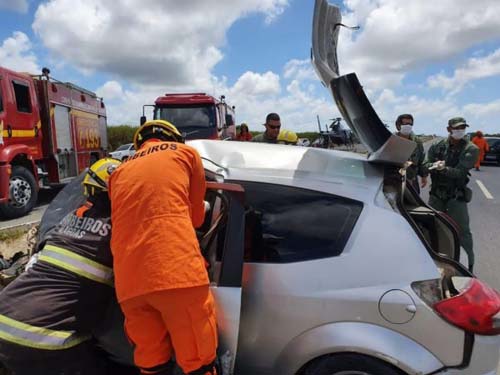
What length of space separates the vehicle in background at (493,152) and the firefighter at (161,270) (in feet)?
→ 70.0

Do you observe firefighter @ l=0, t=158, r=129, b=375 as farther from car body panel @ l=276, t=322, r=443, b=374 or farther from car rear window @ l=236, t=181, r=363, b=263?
car body panel @ l=276, t=322, r=443, b=374

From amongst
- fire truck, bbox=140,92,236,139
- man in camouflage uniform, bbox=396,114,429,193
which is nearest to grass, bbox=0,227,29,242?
man in camouflage uniform, bbox=396,114,429,193

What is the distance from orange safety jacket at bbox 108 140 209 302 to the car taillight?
41.9 inches

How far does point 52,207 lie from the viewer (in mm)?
2920

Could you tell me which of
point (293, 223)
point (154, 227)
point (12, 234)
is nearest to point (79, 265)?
point (154, 227)

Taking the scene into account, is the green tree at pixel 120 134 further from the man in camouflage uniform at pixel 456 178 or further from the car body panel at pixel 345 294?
the car body panel at pixel 345 294

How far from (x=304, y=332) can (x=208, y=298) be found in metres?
0.49

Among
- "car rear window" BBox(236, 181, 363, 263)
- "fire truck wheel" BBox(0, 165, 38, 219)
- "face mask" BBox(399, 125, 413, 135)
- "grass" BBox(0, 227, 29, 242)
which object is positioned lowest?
"grass" BBox(0, 227, 29, 242)

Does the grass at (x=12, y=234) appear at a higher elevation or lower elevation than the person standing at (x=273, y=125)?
lower

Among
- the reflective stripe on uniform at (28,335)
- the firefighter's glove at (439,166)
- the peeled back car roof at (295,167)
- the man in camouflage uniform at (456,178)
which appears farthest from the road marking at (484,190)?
the reflective stripe on uniform at (28,335)

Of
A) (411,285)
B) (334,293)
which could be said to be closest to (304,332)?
(334,293)

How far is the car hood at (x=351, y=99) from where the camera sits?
2213 millimetres

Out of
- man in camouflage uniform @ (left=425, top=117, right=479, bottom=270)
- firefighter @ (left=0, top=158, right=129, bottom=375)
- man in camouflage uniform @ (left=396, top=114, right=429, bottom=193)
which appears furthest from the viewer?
man in camouflage uniform @ (left=396, top=114, right=429, bottom=193)

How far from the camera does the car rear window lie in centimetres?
208
